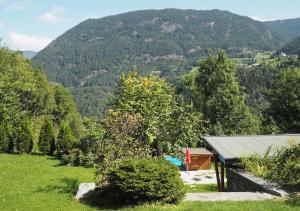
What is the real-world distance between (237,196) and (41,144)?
18583 mm

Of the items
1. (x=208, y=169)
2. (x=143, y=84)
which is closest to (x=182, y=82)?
(x=208, y=169)

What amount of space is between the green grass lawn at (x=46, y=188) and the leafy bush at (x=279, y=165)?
199 centimetres

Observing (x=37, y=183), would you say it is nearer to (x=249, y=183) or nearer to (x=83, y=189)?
(x=83, y=189)

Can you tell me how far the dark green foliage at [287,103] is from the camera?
151 ft

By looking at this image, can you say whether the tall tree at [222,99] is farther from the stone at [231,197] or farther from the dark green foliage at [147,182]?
the dark green foliage at [147,182]

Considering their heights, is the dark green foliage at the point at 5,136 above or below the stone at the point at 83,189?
above

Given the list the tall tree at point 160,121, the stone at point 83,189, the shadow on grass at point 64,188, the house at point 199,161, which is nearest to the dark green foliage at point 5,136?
the shadow on grass at point 64,188

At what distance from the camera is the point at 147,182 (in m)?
12.4

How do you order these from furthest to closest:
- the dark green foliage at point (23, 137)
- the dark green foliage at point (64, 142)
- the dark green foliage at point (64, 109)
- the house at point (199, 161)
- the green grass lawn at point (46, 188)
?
the dark green foliage at point (64, 109) → the house at point (199, 161) → the dark green foliage at point (64, 142) → the dark green foliage at point (23, 137) → the green grass lawn at point (46, 188)

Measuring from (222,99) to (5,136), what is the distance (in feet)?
77.2

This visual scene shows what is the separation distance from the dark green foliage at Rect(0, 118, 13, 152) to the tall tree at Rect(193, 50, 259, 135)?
20147mm

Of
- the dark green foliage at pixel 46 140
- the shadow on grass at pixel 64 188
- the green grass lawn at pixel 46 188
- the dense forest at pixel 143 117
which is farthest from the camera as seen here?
the dark green foliage at pixel 46 140

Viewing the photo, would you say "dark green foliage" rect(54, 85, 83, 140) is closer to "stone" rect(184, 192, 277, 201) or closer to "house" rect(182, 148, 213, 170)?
"house" rect(182, 148, 213, 170)

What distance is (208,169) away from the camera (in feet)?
109
